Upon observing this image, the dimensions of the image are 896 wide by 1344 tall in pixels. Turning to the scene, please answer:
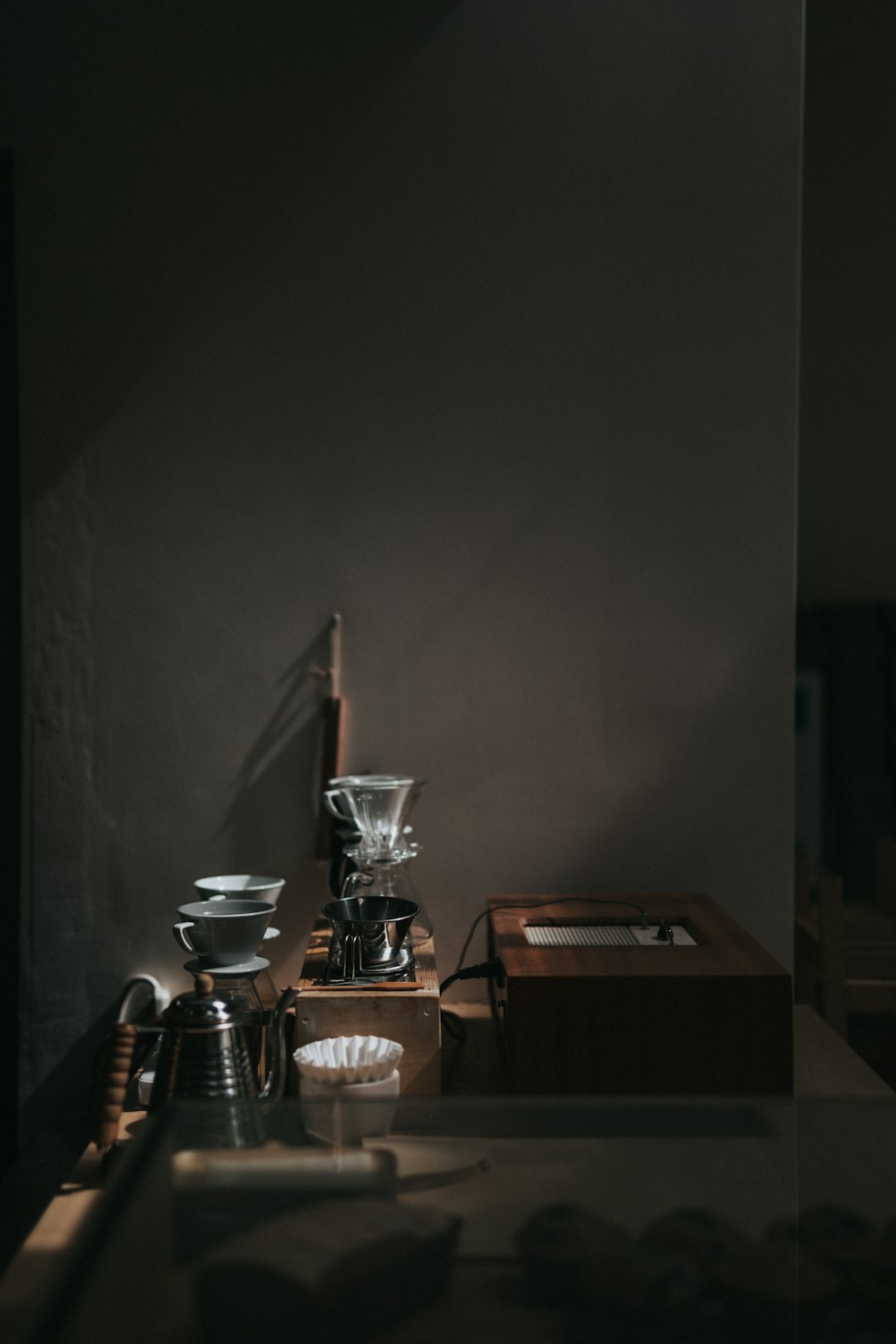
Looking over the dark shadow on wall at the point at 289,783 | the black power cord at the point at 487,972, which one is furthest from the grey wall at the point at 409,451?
the black power cord at the point at 487,972

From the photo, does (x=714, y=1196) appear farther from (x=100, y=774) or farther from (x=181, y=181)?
(x=181, y=181)

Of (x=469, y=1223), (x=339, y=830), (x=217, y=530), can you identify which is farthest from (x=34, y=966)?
(x=469, y=1223)

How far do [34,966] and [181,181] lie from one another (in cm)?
158

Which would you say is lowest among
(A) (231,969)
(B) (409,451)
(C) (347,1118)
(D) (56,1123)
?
(D) (56,1123)

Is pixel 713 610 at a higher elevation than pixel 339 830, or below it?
higher

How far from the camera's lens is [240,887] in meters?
2.03

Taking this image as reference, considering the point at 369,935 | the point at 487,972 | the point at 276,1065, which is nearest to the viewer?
the point at 276,1065

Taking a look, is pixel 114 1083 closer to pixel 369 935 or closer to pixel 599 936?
pixel 369 935

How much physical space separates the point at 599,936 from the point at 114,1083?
838 mm

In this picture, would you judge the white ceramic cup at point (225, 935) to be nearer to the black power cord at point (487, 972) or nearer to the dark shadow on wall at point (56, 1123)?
the black power cord at point (487, 972)

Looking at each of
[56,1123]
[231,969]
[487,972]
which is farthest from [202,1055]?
[56,1123]

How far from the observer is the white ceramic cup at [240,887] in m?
1.82

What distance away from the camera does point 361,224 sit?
2215 mm

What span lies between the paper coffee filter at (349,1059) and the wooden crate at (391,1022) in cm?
2
